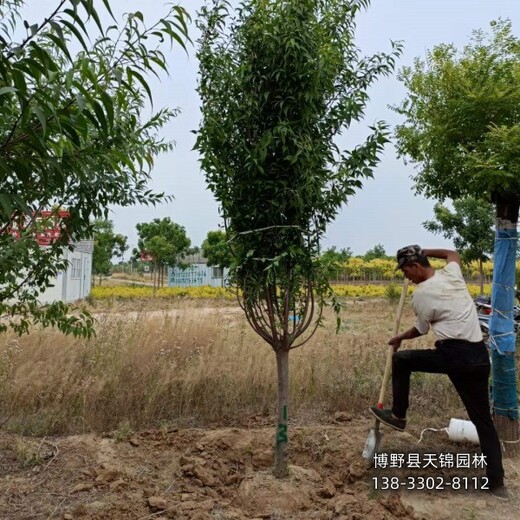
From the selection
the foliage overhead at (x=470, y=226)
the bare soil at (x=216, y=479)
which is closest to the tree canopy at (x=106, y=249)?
the foliage overhead at (x=470, y=226)

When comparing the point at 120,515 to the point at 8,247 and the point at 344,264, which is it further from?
the point at 344,264

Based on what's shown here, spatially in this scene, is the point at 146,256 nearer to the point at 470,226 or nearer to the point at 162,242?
the point at 162,242

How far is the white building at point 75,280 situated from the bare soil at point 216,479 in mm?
15698

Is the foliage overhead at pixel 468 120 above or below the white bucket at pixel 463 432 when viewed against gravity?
above

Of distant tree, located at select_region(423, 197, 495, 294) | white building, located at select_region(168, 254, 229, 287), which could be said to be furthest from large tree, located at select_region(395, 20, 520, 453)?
white building, located at select_region(168, 254, 229, 287)

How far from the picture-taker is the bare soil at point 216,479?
10.7ft

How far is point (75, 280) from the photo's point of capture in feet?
75.8

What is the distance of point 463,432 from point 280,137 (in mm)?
3109

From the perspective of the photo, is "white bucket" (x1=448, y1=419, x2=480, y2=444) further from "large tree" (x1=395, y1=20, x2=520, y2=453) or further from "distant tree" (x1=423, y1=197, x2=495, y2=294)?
"distant tree" (x1=423, y1=197, x2=495, y2=294)

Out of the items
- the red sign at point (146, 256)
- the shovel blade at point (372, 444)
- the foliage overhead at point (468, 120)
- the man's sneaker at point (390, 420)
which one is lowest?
the shovel blade at point (372, 444)

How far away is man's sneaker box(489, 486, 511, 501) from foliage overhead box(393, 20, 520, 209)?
233 cm

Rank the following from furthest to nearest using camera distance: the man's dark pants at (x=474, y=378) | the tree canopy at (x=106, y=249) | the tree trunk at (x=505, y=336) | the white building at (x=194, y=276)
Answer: the white building at (x=194, y=276) < the tree canopy at (x=106, y=249) < the tree trunk at (x=505, y=336) < the man's dark pants at (x=474, y=378)

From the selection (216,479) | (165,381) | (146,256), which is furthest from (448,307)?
(146,256)

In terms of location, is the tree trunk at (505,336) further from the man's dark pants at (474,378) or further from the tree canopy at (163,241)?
the tree canopy at (163,241)
